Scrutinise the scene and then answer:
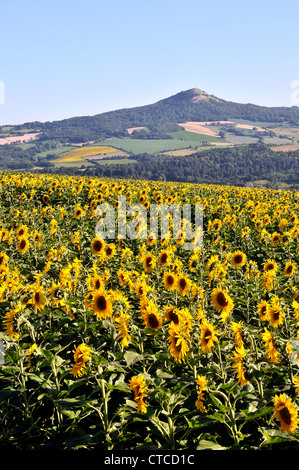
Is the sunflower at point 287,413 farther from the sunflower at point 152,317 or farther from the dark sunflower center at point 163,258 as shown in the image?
the dark sunflower center at point 163,258

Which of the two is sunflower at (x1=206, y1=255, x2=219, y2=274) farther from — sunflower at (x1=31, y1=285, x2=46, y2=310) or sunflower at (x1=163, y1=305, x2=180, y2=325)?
sunflower at (x1=31, y1=285, x2=46, y2=310)

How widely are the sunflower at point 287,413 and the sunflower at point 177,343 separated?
1479mm

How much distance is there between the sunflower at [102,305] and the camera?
6227mm

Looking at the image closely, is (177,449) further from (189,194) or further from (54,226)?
(189,194)

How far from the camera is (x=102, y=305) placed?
20.5 ft

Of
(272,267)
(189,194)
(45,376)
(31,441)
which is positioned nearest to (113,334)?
(45,376)

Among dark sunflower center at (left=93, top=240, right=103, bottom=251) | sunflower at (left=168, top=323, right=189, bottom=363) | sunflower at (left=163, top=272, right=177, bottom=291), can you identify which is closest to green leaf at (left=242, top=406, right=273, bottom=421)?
sunflower at (left=168, top=323, right=189, bottom=363)

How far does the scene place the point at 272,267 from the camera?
9750mm

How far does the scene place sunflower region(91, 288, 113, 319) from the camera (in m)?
6.23

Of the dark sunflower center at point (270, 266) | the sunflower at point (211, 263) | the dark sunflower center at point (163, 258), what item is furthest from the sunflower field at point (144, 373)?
the dark sunflower center at point (163, 258)

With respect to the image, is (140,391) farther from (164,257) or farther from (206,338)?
(164,257)

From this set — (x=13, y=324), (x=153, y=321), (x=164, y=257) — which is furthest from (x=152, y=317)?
(x=164, y=257)

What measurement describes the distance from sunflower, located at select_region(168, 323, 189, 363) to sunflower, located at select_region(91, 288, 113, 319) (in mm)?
1406
